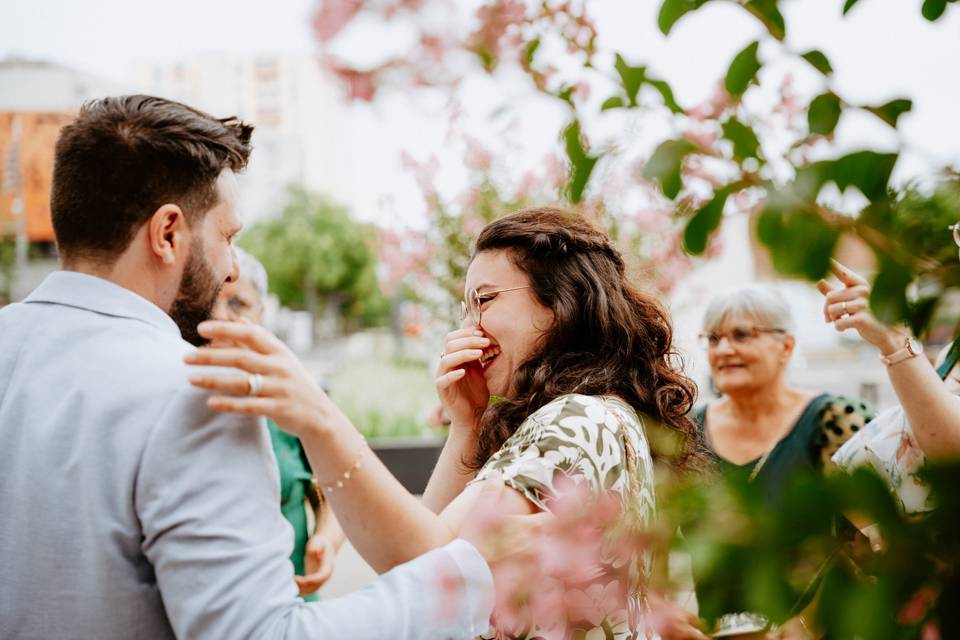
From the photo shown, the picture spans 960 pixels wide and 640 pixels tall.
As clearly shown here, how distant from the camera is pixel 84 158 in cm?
136

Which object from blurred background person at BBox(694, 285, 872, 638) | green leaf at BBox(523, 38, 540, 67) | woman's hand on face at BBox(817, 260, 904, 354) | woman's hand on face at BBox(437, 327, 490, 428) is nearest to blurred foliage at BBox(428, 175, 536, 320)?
blurred background person at BBox(694, 285, 872, 638)

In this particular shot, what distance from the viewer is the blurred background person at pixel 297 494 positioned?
300 centimetres

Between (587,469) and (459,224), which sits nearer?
(587,469)

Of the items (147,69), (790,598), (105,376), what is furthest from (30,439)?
(147,69)

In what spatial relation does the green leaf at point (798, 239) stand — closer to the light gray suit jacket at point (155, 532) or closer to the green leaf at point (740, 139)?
the green leaf at point (740, 139)

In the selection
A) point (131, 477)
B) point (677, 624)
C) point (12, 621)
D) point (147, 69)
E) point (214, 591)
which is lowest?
point (12, 621)

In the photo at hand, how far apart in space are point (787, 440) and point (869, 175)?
2841mm

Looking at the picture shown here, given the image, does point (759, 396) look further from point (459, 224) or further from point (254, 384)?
point (459, 224)

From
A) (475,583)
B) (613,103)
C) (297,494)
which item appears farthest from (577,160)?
(297,494)

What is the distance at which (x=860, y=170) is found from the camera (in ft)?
1.94

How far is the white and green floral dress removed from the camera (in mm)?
1466

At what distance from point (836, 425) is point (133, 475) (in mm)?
2824

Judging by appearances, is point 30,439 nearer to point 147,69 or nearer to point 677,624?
point 677,624

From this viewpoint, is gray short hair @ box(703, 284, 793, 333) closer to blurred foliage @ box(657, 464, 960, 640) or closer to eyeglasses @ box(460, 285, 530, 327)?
eyeglasses @ box(460, 285, 530, 327)
